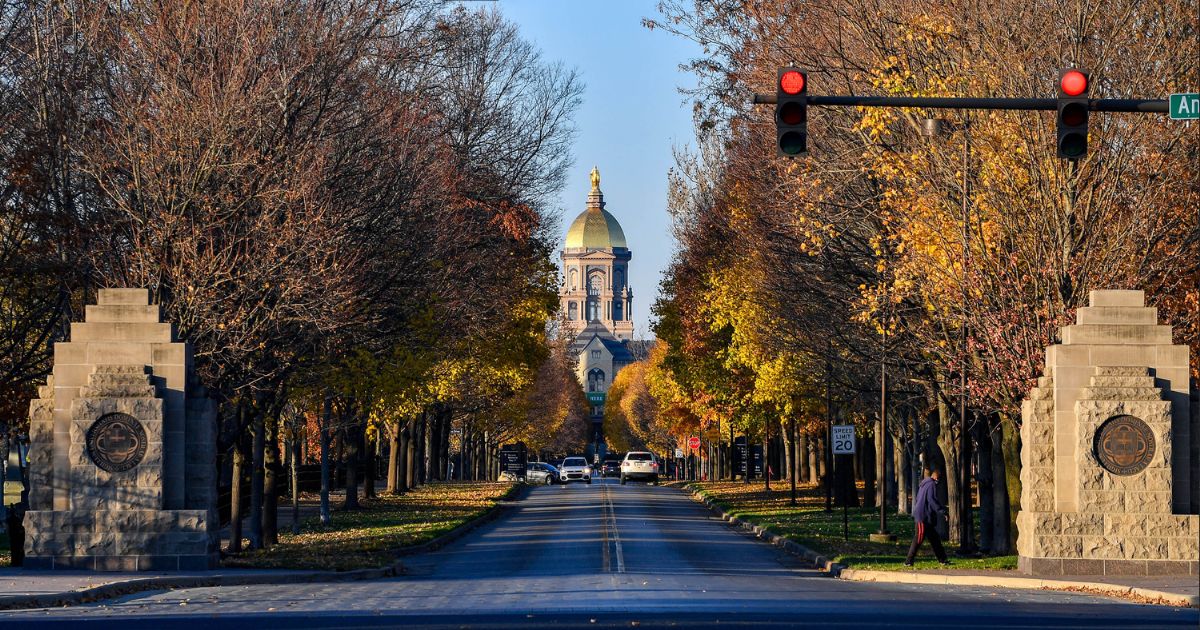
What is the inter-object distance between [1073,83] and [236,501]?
19.9 metres

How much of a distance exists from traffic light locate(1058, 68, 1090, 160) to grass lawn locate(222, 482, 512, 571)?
14071 mm

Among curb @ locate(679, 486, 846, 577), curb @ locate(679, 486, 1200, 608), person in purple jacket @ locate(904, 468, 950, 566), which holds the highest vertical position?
person in purple jacket @ locate(904, 468, 950, 566)

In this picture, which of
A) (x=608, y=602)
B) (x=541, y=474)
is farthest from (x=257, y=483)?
(x=541, y=474)

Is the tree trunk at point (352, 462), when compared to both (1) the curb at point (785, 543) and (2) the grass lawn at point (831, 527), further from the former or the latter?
(2) the grass lawn at point (831, 527)

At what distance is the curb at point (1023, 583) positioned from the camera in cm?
2073

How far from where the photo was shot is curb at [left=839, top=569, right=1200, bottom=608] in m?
20.7

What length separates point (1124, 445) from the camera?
25062mm

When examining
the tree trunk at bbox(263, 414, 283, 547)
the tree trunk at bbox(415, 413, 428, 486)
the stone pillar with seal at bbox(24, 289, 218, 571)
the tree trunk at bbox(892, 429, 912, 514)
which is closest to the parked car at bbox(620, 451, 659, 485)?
the tree trunk at bbox(415, 413, 428, 486)

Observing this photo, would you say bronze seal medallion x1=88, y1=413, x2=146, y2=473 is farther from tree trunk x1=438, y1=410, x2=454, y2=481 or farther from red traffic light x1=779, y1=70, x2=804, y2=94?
tree trunk x1=438, y1=410, x2=454, y2=481

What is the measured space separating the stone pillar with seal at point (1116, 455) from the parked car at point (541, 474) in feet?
251

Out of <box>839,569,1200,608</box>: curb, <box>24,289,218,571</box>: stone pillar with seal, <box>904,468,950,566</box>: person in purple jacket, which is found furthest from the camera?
<box>904,468,950,566</box>: person in purple jacket

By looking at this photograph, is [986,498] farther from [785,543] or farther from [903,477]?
[903,477]

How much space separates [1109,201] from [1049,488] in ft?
15.2

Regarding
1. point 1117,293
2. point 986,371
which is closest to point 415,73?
point 986,371
